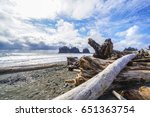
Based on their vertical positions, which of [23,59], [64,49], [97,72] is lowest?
[23,59]

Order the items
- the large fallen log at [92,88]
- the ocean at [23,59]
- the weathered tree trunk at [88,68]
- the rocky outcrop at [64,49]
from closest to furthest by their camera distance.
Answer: the large fallen log at [92,88] → the weathered tree trunk at [88,68] → the ocean at [23,59] → the rocky outcrop at [64,49]

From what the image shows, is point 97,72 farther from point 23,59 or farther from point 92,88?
point 23,59

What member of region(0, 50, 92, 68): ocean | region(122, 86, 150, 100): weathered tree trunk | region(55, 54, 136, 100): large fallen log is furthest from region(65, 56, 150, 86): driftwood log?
region(0, 50, 92, 68): ocean

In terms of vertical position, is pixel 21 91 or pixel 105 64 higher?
pixel 105 64

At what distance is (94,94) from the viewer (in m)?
3.71

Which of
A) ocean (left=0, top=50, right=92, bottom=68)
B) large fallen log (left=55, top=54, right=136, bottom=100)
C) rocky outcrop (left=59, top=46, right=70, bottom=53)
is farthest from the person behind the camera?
rocky outcrop (left=59, top=46, right=70, bottom=53)

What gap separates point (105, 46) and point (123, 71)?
2.82 m

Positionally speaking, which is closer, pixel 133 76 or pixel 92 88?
pixel 92 88

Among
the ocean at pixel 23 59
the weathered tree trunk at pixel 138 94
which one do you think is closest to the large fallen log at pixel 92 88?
the weathered tree trunk at pixel 138 94

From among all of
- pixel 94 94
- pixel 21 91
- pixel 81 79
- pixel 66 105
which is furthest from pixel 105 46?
pixel 66 105

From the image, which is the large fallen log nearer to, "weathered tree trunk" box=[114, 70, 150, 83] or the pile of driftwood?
the pile of driftwood

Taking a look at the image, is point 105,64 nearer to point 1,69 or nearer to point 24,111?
point 24,111

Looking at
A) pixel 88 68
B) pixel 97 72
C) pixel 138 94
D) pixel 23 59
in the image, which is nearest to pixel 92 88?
pixel 138 94

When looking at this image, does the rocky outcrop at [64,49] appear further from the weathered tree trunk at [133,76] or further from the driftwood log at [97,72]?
the weathered tree trunk at [133,76]
